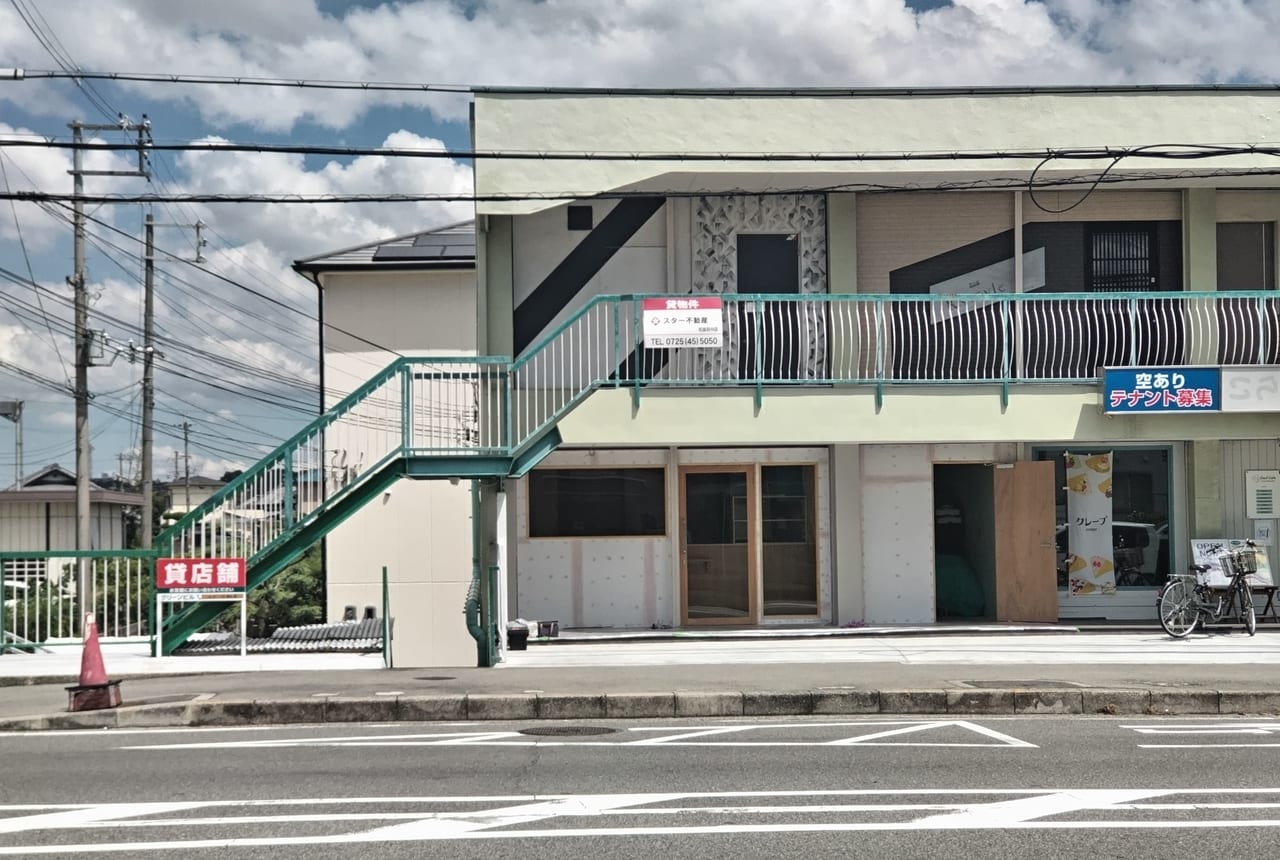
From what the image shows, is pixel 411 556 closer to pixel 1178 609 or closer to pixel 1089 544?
pixel 1089 544

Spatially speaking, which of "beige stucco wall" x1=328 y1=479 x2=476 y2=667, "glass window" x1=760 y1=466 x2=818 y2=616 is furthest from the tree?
"glass window" x1=760 y1=466 x2=818 y2=616

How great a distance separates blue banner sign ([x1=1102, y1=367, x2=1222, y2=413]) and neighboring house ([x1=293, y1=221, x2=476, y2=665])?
13429mm

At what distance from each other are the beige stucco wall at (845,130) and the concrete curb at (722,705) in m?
7.06

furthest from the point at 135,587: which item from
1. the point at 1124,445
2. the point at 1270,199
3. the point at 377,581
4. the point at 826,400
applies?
the point at 1270,199

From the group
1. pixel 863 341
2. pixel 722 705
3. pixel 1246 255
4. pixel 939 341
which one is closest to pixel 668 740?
pixel 722 705

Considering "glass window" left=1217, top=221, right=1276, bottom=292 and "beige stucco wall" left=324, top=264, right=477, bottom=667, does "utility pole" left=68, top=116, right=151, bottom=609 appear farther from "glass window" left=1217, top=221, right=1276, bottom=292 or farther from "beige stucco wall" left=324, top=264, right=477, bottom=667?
"glass window" left=1217, top=221, right=1276, bottom=292

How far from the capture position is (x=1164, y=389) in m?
16.0

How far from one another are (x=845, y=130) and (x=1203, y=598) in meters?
7.46

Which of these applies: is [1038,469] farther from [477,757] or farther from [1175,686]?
[477,757]

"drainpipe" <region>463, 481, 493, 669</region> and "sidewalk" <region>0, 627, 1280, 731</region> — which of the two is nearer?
"sidewalk" <region>0, 627, 1280, 731</region>

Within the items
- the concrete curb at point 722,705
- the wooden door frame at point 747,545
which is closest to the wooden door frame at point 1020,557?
the wooden door frame at point 747,545

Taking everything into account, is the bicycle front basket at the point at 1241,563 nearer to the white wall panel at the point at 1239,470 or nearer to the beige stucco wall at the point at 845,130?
the white wall panel at the point at 1239,470

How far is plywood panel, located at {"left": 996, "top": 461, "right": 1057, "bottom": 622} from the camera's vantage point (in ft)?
57.1

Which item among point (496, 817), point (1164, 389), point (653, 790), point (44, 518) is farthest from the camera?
point (44, 518)
